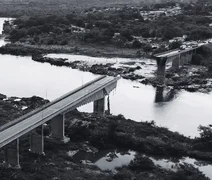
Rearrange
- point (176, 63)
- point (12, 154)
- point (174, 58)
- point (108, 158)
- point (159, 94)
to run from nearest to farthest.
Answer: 1. point (12, 154)
2. point (108, 158)
3. point (159, 94)
4. point (174, 58)
5. point (176, 63)

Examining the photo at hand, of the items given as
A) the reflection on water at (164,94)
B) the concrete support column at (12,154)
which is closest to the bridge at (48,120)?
the concrete support column at (12,154)

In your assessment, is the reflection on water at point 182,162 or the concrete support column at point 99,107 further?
the concrete support column at point 99,107

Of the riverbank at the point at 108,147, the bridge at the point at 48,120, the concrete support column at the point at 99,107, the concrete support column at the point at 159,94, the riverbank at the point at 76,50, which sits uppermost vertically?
the bridge at the point at 48,120

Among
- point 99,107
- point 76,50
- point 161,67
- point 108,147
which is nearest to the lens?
point 108,147

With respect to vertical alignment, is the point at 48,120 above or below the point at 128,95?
above

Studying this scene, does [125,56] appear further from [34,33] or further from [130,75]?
[34,33]

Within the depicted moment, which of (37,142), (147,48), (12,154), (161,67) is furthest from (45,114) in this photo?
(147,48)

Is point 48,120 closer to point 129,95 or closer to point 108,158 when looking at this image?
point 108,158

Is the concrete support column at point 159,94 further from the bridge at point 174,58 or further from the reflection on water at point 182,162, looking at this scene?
the reflection on water at point 182,162
